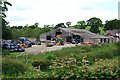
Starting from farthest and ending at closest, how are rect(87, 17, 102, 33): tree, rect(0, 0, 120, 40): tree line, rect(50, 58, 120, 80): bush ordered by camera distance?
1. rect(87, 17, 102, 33): tree
2. rect(0, 0, 120, 40): tree line
3. rect(50, 58, 120, 80): bush

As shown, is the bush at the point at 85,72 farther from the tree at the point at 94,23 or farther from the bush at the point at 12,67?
the tree at the point at 94,23

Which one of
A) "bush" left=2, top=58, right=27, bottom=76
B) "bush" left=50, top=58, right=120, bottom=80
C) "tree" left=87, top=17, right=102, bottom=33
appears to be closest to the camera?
"bush" left=50, top=58, right=120, bottom=80

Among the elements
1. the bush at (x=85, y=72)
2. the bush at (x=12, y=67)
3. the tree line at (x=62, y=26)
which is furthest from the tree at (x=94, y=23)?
the bush at (x=85, y=72)

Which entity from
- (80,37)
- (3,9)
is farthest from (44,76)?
(80,37)

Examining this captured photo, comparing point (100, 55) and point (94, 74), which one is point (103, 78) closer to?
point (94, 74)

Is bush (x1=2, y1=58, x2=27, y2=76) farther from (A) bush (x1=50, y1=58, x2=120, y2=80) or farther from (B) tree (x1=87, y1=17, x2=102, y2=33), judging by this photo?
(B) tree (x1=87, y1=17, x2=102, y2=33)

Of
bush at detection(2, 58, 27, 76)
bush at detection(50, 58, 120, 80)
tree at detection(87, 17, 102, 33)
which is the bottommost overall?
bush at detection(2, 58, 27, 76)

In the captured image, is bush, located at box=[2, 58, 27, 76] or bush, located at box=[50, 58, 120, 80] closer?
bush, located at box=[50, 58, 120, 80]

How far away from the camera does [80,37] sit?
66.6m

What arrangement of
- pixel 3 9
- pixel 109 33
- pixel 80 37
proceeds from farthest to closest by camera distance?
pixel 109 33 → pixel 80 37 → pixel 3 9

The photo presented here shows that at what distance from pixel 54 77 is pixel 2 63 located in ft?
22.9

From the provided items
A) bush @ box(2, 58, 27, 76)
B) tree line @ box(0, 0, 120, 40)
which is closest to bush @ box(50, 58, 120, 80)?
bush @ box(2, 58, 27, 76)

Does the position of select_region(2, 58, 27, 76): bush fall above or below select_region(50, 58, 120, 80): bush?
below

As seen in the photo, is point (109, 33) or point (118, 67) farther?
point (109, 33)
